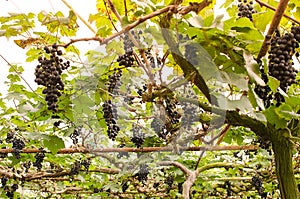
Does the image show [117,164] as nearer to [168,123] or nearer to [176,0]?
[168,123]

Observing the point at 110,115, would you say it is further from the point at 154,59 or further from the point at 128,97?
the point at 154,59

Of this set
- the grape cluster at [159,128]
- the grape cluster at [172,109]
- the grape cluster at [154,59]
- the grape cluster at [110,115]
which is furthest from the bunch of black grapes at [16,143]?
the grape cluster at [154,59]

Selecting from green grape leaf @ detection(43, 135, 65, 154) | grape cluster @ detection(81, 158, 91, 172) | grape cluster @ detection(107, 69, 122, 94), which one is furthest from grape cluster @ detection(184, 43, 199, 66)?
grape cluster @ detection(81, 158, 91, 172)

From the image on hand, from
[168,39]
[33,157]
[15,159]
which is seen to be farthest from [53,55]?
[33,157]

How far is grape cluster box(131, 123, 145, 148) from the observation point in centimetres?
327

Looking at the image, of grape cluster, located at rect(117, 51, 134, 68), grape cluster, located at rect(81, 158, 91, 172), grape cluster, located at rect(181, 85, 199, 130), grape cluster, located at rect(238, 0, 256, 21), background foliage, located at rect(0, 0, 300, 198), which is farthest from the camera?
grape cluster, located at rect(81, 158, 91, 172)

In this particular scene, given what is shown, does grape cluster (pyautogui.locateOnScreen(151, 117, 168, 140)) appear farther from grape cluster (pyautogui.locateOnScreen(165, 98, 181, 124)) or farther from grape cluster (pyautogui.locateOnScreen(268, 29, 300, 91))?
grape cluster (pyautogui.locateOnScreen(268, 29, 300, 91))

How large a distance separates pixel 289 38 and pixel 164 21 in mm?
478

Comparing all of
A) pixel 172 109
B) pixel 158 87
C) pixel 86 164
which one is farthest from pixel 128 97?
pixel 86 164

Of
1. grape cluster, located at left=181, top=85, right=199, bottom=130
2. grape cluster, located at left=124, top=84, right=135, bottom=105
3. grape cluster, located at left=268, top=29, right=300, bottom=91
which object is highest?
grape cluster, located at left=124, top=84, right=135, bottom=105

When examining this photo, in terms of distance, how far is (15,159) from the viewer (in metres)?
3.82

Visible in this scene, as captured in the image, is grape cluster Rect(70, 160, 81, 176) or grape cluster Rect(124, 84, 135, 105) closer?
grape cluster Rect(124, 84, 135, 105)

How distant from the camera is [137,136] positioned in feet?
10.8

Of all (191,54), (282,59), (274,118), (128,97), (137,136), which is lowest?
(274,118)
